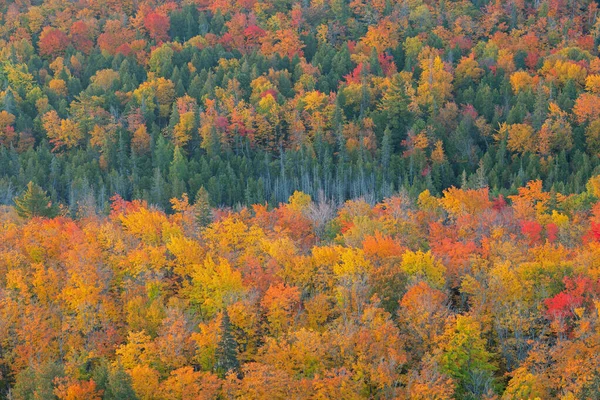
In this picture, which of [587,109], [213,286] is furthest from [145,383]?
[587,109]

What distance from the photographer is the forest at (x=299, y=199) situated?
208 feet

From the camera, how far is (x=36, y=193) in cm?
9931

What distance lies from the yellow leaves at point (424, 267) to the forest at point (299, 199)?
0.20 m

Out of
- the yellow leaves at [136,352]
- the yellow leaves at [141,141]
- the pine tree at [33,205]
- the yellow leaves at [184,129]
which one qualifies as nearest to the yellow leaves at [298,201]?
the yellow leaves at [184,129]

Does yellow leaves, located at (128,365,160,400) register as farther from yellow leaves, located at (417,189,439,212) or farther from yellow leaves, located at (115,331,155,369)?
yellow leaves, located at (417,189,439,212)

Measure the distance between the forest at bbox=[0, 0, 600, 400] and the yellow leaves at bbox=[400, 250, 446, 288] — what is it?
197 mm

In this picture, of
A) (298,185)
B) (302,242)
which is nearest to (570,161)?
(298,185)

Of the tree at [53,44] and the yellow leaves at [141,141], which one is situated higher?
the tree at [53,44]

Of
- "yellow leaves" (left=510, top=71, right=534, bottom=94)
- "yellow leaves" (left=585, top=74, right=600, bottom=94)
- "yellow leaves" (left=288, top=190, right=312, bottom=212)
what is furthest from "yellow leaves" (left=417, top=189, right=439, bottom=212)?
"yellow leaves" (left=585, top=74, right=600, bottom=94)

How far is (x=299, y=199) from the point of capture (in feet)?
369

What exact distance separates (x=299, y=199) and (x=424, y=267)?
41.1 metres

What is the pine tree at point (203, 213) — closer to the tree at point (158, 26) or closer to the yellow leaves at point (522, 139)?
the yellow leaves at point (522, 139)

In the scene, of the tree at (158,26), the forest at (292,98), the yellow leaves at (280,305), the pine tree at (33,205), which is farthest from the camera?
the tree at (158,26)

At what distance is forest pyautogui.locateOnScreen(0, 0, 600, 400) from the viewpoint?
208 feet
